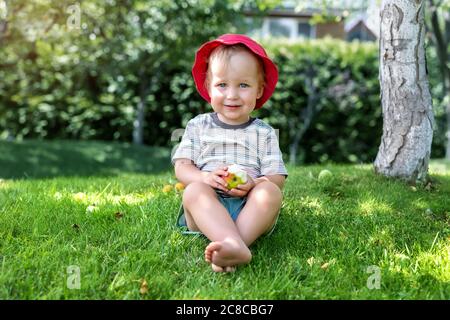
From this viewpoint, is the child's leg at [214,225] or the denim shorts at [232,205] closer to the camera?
the child's leg at [214,225]

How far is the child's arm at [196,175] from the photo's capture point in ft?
8.87

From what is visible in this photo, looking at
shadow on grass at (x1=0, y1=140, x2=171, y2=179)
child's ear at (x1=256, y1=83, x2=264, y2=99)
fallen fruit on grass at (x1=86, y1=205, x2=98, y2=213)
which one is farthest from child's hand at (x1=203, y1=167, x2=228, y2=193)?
shadow on grass at (x1=0, y1=140, x2=171, y2=179)

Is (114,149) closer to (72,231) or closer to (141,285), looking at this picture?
(72,231)

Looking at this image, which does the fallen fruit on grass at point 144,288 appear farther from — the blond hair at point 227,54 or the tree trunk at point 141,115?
the tree trunk at point 141,115

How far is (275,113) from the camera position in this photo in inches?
397

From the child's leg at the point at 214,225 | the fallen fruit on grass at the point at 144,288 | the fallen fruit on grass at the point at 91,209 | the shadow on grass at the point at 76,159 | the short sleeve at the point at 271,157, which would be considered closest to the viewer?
the fallen fruit on grass at the point at 144,288

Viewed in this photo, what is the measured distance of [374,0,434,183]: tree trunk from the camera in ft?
13.0

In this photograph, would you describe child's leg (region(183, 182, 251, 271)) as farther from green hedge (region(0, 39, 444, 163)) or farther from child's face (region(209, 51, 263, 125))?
green hedge (region(0, 39, 444, 163))

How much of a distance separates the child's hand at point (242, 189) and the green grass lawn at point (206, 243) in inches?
11.8

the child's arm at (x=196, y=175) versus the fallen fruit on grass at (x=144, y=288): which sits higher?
the child's arm at (x=196, y=175)

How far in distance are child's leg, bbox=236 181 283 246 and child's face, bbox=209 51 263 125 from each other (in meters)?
0.50

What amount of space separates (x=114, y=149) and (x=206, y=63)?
6879 mm

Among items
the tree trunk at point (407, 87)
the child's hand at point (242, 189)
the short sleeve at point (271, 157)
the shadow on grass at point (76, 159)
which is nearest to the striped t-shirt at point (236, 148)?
the short sleeve at point (271, 157)
